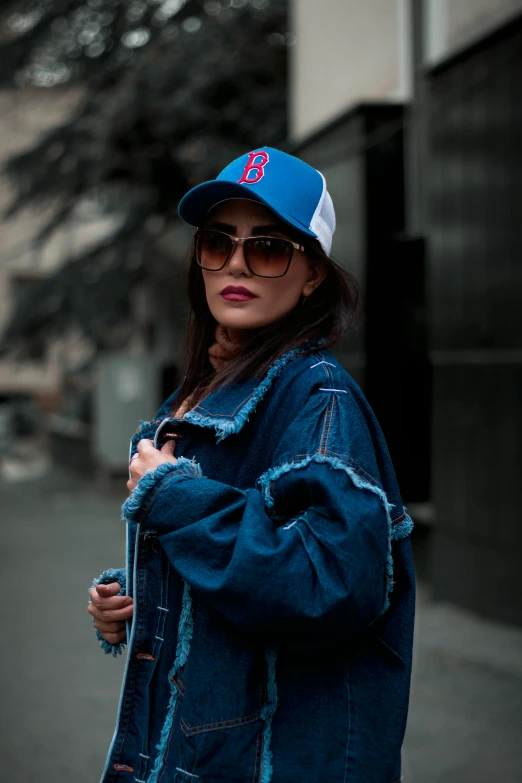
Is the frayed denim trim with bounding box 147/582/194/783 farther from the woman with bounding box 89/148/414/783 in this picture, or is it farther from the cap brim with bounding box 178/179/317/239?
the cap brim with bounding box 178/179/317/239

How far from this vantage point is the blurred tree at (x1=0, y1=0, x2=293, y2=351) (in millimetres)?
11185

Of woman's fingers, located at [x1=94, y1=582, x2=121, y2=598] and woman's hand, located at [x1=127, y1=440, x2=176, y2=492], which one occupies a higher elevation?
woman's hand, located at [x1=127, y1=440, x2=176, y2=492]

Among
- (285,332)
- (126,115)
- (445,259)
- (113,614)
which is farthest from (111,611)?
(126,115)

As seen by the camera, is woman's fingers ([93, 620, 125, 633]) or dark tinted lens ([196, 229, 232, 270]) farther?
woman's fingers ([93, 620, 125, 633])

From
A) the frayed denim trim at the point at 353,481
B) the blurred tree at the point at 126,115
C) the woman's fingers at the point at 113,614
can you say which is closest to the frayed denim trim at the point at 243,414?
the frayed denim trim at the point at 353,481

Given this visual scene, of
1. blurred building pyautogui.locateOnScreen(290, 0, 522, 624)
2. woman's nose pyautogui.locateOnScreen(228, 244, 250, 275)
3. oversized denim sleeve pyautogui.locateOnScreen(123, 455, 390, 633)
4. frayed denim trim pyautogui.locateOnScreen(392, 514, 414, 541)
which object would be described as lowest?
blurred building pyautogui.locateOnScreen(290, 0, 522, 624)

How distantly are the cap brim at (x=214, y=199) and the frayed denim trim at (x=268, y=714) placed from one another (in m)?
0.78

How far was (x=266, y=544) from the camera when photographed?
1.45 m

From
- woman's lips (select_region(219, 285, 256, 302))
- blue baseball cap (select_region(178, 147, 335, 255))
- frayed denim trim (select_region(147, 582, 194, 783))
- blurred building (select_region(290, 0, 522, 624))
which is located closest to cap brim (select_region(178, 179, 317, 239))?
blue baseball cap (select_region(178, 147, 335, 255))

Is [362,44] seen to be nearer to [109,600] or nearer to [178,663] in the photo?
[109,600]

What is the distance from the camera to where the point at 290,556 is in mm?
1435

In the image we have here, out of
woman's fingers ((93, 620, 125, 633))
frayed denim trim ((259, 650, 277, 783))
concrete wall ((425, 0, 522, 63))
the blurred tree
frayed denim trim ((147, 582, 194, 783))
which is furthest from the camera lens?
the blurred tree

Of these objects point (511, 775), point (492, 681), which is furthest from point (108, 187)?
point (511, 775)

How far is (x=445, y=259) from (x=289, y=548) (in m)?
5.12
